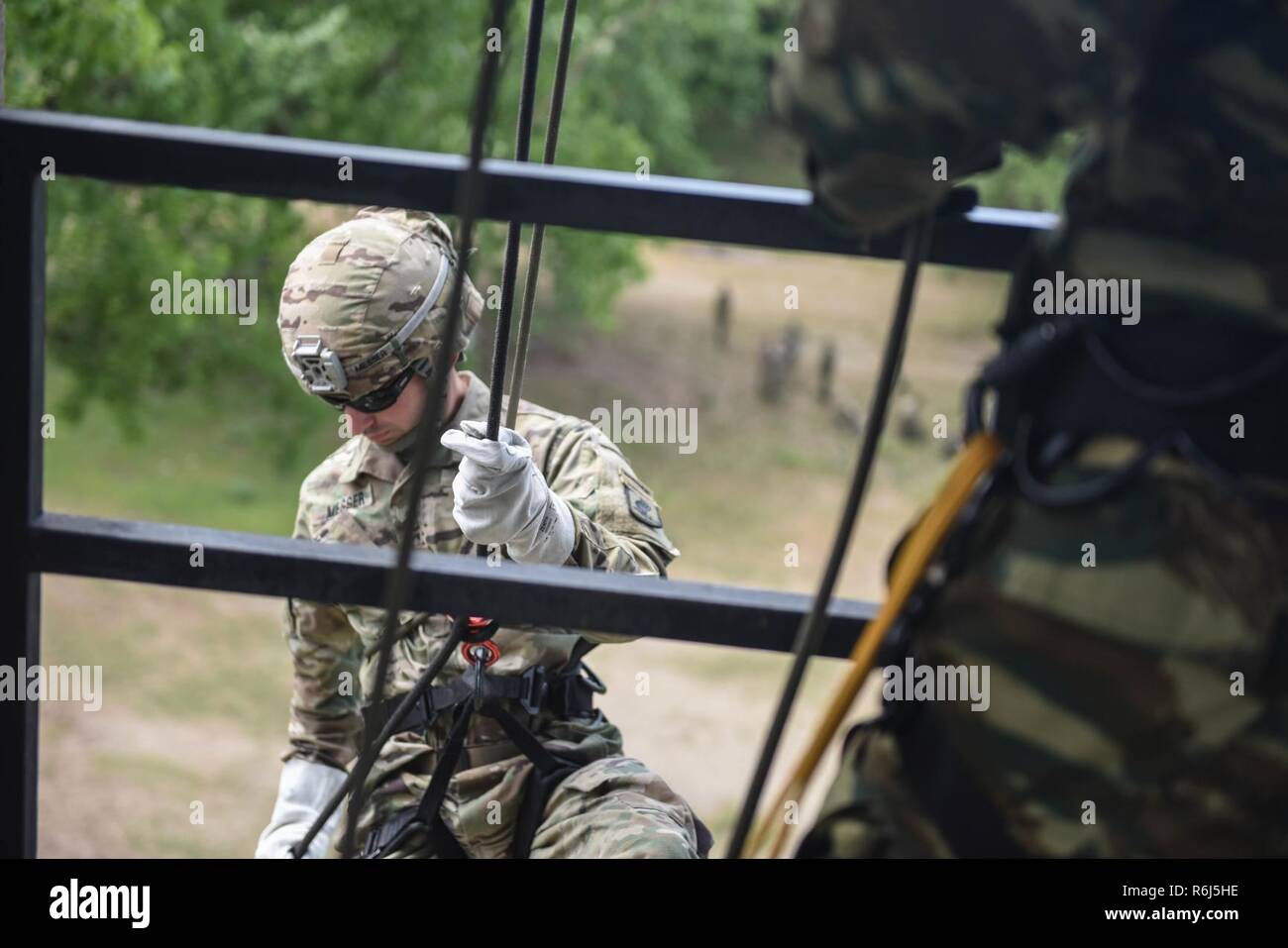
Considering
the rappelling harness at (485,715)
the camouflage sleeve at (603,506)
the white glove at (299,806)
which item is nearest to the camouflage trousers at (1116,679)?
the camouflage sleeve at (603,506)

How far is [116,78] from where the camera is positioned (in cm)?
710

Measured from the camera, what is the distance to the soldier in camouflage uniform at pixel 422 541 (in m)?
2.41

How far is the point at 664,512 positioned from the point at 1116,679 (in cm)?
1250

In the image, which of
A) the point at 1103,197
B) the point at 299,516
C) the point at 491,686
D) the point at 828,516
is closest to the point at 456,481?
the point at 491,686

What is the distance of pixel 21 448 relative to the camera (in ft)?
5.76

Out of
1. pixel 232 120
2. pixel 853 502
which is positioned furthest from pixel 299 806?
pixel 232 120

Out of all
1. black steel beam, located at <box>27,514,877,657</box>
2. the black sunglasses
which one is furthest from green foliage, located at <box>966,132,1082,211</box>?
black steel beam, located at <box>27,514,877,657</box>

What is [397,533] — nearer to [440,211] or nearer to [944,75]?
[440,211]

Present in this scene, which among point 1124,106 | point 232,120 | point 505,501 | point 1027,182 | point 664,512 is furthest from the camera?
point 1027,182

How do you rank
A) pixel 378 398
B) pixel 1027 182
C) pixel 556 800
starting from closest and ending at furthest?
pixel 556 800
pixel 378 398
pixel 1027 182

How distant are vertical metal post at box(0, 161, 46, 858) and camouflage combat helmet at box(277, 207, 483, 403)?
0.77m

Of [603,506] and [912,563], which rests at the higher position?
[912,563]

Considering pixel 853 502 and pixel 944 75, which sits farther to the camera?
pixel 853 502

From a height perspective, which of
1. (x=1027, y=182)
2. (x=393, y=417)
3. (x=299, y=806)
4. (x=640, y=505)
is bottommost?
(x=299, y=806)
